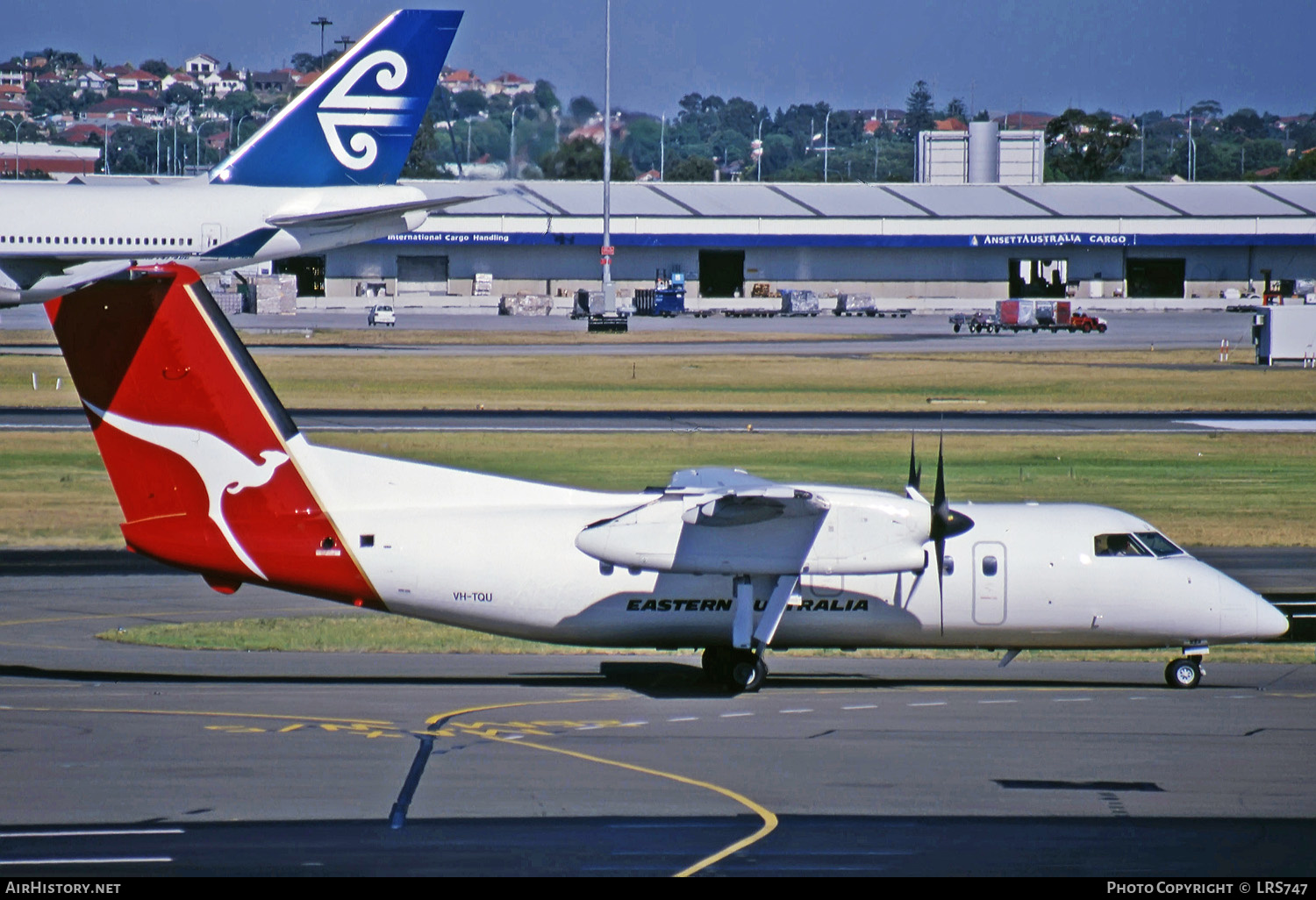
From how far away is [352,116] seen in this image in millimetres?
57750

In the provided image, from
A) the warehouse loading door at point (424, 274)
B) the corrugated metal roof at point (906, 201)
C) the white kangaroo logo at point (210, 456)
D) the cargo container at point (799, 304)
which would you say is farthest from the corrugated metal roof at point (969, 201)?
the white kangaroo logo at point (210, 456)

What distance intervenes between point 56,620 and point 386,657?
20.7 feet

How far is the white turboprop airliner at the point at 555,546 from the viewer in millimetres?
20297

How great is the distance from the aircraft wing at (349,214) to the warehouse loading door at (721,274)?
75.6 metres

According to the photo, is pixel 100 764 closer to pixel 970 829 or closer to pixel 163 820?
pixel 163 820

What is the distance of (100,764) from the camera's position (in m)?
16.3

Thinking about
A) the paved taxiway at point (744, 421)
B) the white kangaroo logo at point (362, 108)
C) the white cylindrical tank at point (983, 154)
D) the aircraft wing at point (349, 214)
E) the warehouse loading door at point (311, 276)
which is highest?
the white cylindrical tank at point (983, 154)

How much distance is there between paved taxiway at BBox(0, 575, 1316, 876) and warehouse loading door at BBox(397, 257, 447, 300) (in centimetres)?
10619

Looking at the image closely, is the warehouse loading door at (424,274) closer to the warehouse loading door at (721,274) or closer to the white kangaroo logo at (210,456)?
the warehouse loading door at (721,274)

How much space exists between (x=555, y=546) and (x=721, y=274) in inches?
4495

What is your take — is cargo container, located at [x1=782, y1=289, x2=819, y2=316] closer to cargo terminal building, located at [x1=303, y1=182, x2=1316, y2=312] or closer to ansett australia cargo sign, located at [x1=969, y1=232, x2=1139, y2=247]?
cargo terminal building, located at [x1=303, y1=182, x2=1316, y2=312]

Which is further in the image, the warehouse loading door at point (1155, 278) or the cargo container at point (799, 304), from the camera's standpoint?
the warehouse loading door at point (1155, 278)

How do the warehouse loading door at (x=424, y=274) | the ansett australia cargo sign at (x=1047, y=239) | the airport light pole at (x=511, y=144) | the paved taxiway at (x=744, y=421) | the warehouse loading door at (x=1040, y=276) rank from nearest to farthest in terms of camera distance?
the paved taxiway at (x=744, y=421) → the airport light pole at (x=511, y=144) → the warehouse loading door at (x=424, y=274) → the ansett australia cargo sign at (x=1047, y=239) → the warehouse loading door at (x=1040, y=276)
